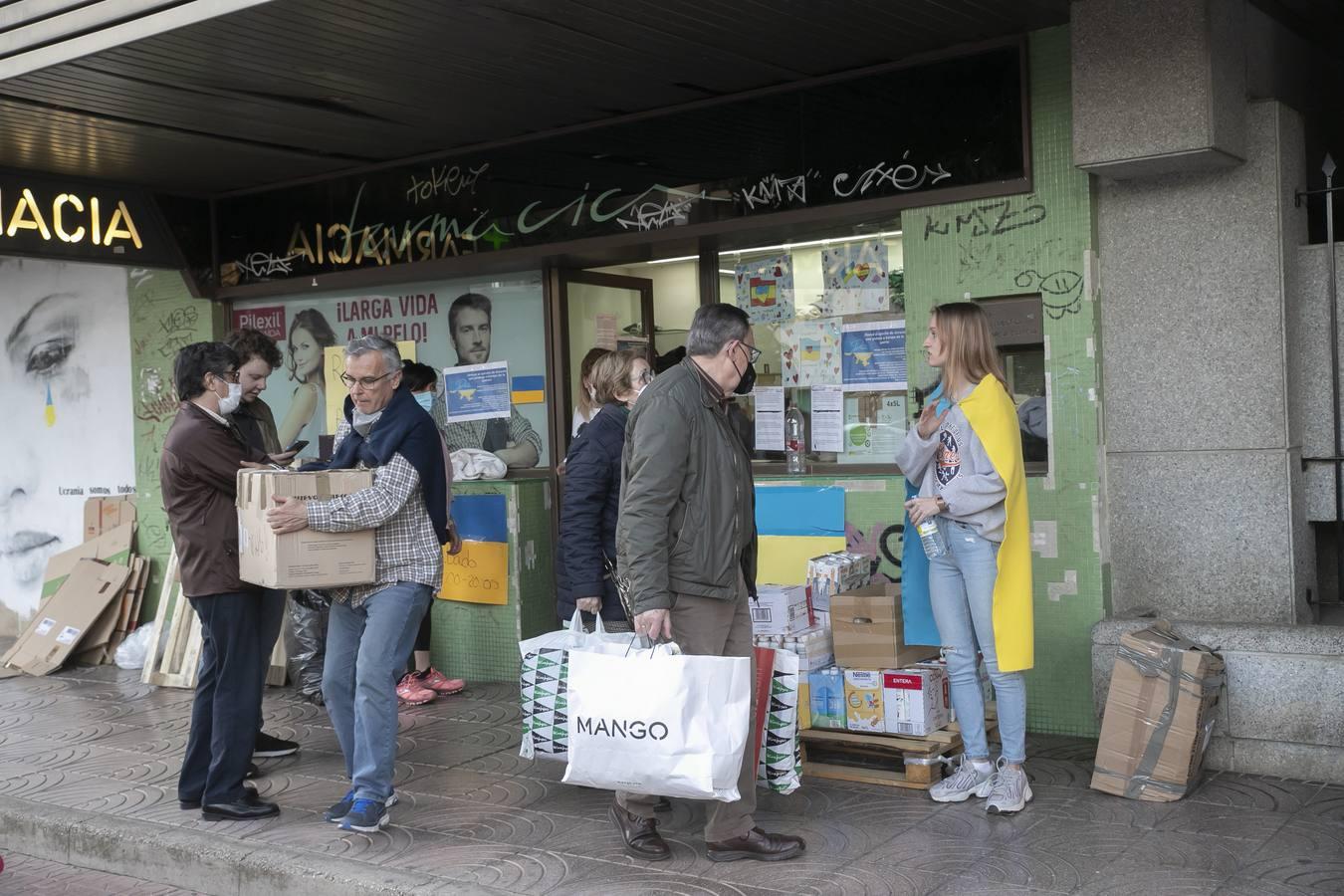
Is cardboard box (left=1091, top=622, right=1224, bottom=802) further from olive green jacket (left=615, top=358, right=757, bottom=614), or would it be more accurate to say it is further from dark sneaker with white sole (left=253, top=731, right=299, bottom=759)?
dark sneaker with white sole (left=253, top=731, right=299, bottom=759)

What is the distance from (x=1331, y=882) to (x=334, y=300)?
6.96 m

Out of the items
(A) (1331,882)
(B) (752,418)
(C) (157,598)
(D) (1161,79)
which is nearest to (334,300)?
(C) (157,598)

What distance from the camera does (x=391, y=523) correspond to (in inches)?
208

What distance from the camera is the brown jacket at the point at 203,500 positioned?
547cm

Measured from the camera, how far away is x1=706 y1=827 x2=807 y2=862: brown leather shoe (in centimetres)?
478

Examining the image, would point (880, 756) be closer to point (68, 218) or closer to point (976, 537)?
point (976, 537)

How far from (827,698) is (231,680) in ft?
8.10

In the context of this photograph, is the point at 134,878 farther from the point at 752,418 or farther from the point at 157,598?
the point at 157,598

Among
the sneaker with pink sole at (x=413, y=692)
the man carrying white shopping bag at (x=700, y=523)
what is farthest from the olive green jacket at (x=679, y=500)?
the sneaker with pink sole at (x=413, y=692)

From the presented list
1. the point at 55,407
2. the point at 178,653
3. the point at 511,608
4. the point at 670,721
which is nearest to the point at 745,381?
the point at 670,721

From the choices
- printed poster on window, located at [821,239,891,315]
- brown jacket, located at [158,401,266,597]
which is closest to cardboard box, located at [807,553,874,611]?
printed poster on window, located at [821,239,891,315]

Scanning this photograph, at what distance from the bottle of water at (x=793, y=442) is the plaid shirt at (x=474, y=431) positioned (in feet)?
5.79

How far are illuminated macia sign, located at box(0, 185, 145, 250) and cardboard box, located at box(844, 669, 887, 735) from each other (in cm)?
573

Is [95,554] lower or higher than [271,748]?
higher
